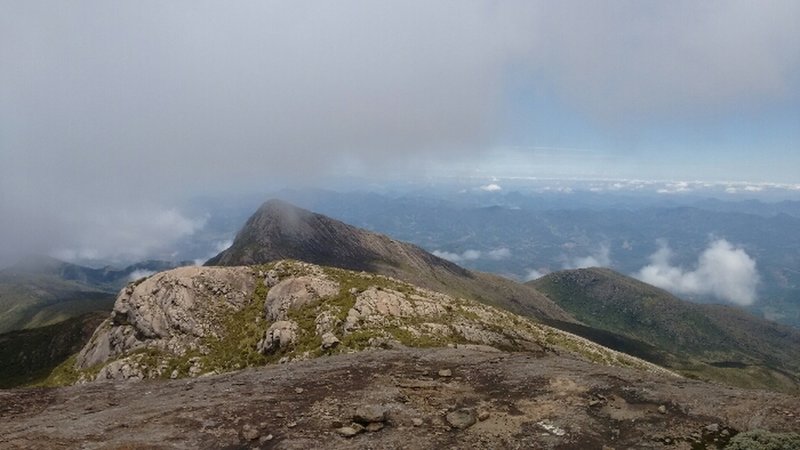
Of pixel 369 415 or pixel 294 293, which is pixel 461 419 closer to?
pixel 369 415

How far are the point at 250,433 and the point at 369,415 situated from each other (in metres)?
5.37

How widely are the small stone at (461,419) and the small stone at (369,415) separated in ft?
10.2

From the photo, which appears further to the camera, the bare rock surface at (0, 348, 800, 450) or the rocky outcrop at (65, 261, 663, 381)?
the rocky outcrop at (65, 261, 663, 381)

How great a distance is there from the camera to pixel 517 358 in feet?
113

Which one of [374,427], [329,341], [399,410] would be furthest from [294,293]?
[374,427]

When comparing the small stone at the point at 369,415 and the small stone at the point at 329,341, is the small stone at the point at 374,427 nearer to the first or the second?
the small stone at the point at 369,415

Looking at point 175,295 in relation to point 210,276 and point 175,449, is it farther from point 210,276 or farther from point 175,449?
point 175,449

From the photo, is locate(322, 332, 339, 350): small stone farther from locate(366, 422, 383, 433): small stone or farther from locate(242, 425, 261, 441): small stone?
locate(366, 422, 383, 433): small stone

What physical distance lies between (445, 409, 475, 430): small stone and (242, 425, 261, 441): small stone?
872 cm

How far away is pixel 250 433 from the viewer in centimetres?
2131

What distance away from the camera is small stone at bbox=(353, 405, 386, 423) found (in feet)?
73.2

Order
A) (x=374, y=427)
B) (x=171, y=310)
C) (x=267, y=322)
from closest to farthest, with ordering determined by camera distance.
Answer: (x=374, y=427) < (x=267, y=322) < (x=171, y=310)

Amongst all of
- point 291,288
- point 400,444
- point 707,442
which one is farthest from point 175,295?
point 707,442

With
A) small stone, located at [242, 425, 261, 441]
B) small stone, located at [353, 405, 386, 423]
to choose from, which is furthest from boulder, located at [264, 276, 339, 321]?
small stone, located at [353, 405, 386, 423]
